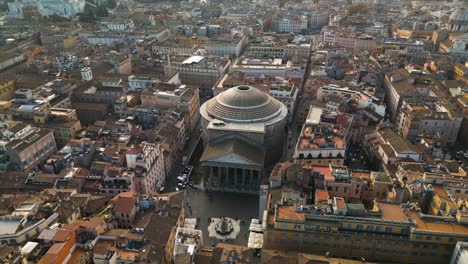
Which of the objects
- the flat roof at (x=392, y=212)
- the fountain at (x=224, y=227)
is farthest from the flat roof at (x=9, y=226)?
the flat roof at (x=392, y=212)

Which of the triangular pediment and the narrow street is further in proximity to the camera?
the narrow street

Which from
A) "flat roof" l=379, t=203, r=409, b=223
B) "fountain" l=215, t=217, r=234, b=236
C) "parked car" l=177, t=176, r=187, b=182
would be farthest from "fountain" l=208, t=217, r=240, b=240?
"flat roof" l=379, t=203, r=409, b=223

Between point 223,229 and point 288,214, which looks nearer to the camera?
point 288,214

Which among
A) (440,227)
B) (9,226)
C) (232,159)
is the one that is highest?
(440,227)

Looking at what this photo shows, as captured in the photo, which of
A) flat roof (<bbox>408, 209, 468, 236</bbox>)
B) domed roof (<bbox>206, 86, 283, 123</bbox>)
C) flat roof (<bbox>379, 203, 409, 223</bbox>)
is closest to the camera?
flat roof (<bbox>408, 209, 468, 236</bbox>)

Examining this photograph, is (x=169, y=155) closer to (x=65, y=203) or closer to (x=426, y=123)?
(x=65, y=203)

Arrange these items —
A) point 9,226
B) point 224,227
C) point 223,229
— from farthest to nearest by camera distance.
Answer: point 224,227 < point 223,229 < point 9,226

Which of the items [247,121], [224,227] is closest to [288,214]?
[224,227]

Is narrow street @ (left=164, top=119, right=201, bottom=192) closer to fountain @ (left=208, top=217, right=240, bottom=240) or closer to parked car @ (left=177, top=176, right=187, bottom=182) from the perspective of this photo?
parked car @ (left=177, top=176, right=187, bottom=182)

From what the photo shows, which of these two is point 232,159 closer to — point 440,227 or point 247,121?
point 247,121
